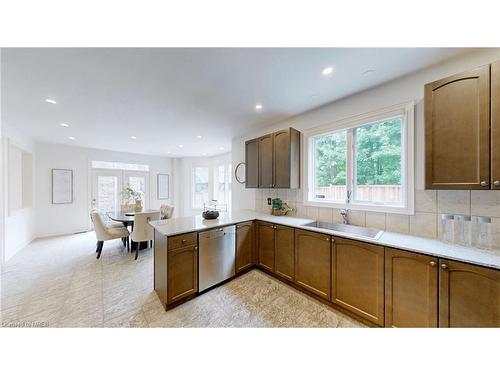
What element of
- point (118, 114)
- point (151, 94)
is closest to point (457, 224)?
point (151, 94)

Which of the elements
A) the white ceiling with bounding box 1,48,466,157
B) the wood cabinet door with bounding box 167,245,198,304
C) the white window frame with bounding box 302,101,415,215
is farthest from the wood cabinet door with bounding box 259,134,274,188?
the wood cabinet door with bounding box 167,245,198,304

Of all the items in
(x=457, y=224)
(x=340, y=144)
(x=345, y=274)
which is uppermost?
(x=340, y=144)

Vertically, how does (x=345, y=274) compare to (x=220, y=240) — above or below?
below

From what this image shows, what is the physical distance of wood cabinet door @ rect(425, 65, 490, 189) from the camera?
→ 1316 millimetres

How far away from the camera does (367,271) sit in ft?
5.46

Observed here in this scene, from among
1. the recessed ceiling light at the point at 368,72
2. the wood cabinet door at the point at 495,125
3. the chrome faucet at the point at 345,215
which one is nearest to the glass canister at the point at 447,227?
the wood cabinet door at the point at 495,125

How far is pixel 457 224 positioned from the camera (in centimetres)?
155

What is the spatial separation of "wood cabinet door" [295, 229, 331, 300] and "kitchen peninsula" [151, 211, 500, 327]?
0.01m

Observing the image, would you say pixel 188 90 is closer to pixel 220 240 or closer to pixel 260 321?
pixel 220 240

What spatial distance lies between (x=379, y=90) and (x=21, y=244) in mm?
6983

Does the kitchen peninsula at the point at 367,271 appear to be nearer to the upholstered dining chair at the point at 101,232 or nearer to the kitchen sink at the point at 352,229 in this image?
the kitchen sink at the point at 352,229

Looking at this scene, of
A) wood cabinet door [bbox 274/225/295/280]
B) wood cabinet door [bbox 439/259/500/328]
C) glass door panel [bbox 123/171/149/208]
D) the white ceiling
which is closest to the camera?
wood cabinet door [bbox 439/259/500/328]

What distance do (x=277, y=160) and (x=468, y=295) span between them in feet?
7.50

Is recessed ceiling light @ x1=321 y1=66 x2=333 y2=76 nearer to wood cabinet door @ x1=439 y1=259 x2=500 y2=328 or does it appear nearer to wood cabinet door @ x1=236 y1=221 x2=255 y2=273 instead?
wood cabinet door @ x1=439 y1=259 x2=500 y2=328
